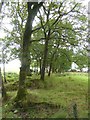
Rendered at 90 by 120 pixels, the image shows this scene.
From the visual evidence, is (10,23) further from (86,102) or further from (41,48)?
(86,102)

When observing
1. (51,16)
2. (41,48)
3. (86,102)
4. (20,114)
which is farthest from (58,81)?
(20,114)

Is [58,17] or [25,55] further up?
[58,17]

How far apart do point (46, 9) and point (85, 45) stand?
4527 millimetres

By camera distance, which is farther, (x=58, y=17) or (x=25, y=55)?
(x=58, y=17)

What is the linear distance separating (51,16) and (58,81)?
5202 mm

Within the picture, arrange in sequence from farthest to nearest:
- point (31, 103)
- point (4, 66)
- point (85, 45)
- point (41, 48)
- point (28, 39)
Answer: point (4, 66)
point (41, 48)
point (85, 45)
point (28, 39)
point (31, 103)

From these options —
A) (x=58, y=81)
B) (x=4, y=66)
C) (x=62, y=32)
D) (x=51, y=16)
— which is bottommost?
(x=58, y=81)

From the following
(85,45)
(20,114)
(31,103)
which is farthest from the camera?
(85,45)

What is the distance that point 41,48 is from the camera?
62.0 feet

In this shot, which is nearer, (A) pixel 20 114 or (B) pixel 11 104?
(A) pixel 20 114

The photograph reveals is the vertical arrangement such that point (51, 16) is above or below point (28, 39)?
above

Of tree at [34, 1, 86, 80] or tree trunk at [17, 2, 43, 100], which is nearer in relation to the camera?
tree trunk at [17, 2, 43, 100]

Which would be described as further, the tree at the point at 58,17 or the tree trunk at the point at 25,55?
the tree at the point at 58,17

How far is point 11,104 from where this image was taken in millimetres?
11109
